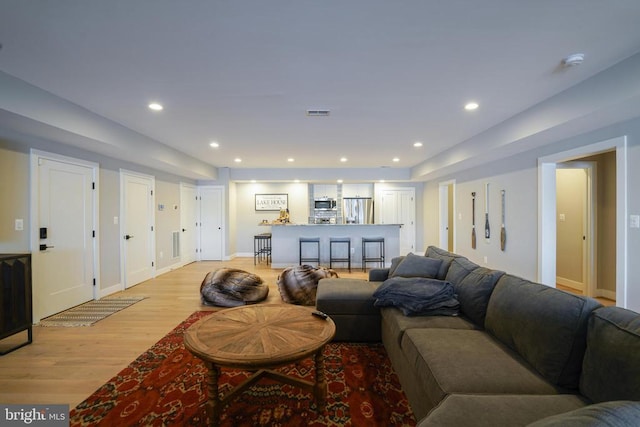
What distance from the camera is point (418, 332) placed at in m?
1.89

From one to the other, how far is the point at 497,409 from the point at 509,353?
0.63 metres

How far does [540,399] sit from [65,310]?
5023 mm

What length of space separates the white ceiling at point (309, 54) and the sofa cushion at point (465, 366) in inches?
80.9

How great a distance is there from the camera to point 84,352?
262cm

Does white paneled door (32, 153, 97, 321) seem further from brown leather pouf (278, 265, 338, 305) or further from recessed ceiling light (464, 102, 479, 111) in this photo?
recessed ceiling light (464, 102, 479, 111)

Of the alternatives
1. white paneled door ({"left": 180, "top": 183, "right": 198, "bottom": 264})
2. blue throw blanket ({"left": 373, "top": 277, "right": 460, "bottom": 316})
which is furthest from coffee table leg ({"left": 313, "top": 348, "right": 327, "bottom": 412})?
white paneled door ({"left": 180, "top": 183, "right": 198, "bottom": 264})

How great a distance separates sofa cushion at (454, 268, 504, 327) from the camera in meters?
2.07

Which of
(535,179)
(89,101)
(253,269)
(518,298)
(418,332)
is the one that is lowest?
(253,269)

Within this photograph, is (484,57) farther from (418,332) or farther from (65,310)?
(65,310)

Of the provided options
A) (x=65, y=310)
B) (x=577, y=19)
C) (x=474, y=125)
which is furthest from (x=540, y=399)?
(x=65, y=310)

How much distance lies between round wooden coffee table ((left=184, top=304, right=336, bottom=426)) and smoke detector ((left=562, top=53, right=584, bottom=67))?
9.31ft

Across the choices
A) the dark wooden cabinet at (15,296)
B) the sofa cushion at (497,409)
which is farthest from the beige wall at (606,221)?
the dark wooden cabinet at (15,296)

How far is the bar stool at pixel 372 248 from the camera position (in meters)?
6.46

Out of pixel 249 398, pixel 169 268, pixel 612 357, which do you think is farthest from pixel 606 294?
pixel 169 268
